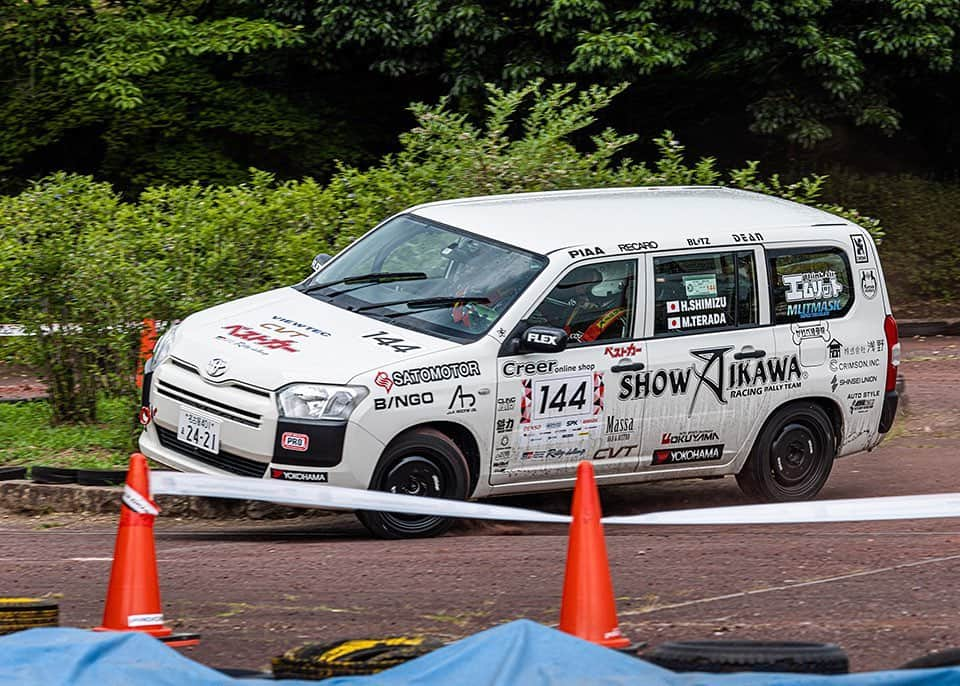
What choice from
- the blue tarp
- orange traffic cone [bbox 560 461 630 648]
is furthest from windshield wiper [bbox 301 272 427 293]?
the blue tarp

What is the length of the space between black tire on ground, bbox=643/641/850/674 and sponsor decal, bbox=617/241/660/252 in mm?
4066

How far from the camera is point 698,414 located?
906 centimetres

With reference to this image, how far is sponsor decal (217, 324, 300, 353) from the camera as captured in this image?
823cm

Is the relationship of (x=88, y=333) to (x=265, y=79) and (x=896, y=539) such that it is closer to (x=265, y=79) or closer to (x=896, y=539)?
(x=896, y=539)

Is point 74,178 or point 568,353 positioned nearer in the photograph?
point 568,353

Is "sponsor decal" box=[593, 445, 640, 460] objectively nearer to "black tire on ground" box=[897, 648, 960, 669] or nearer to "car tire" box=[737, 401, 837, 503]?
"car tire" box=[737, 401, 837, 503]

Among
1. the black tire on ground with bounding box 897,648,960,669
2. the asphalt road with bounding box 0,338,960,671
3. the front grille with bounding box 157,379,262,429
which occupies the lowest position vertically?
the asphalt road with bounding box 0,338,960,671

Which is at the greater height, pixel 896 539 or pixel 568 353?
pixel 568 353

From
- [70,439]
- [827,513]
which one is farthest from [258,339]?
[827,513]

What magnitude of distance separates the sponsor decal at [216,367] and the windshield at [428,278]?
1025 millimetres

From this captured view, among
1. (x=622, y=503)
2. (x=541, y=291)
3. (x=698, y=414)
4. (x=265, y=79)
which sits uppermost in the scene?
(x=265, y=79)

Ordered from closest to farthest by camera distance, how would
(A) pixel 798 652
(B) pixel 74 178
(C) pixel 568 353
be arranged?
1. (A) pixel 798 652
2. (C) pixel 568 353
3. (B) pixel 74 178

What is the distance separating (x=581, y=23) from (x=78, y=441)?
10152 mm

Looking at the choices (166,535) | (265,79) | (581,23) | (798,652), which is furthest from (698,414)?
(265,79)
